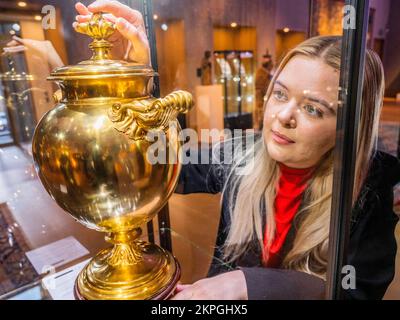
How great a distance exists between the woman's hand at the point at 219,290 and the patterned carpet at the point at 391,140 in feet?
0.90

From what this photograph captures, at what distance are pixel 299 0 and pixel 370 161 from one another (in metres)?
0.27

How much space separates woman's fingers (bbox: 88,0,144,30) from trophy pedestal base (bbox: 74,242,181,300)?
0.44 meters

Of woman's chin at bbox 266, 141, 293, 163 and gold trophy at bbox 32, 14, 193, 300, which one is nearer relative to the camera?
gold trophy at bbox 32, 14, 193, 300

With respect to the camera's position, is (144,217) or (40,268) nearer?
(144,217)

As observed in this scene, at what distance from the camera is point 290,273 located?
0.56m

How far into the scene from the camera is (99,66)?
0.42 meters

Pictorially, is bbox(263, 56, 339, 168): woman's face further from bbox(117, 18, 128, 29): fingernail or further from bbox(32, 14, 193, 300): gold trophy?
bbox(117, 18, 128, 29): fingernail

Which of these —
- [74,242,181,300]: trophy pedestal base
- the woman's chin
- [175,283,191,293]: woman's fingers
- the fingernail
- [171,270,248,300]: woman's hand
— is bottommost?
[175,283,191,293]: woman's fingers

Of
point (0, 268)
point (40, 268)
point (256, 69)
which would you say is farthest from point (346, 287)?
point (0, 268)

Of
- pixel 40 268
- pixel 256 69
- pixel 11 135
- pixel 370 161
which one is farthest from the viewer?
pixel 11 135

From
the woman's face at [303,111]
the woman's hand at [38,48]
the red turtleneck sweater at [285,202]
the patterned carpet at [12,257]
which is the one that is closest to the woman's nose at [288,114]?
the woman's face at [303,111]

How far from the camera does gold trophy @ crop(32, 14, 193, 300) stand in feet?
1.32

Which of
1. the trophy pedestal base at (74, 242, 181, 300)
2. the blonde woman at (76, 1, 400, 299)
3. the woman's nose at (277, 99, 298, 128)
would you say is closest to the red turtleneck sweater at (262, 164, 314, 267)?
the blonde woman at (76, 1, 400, 299)
